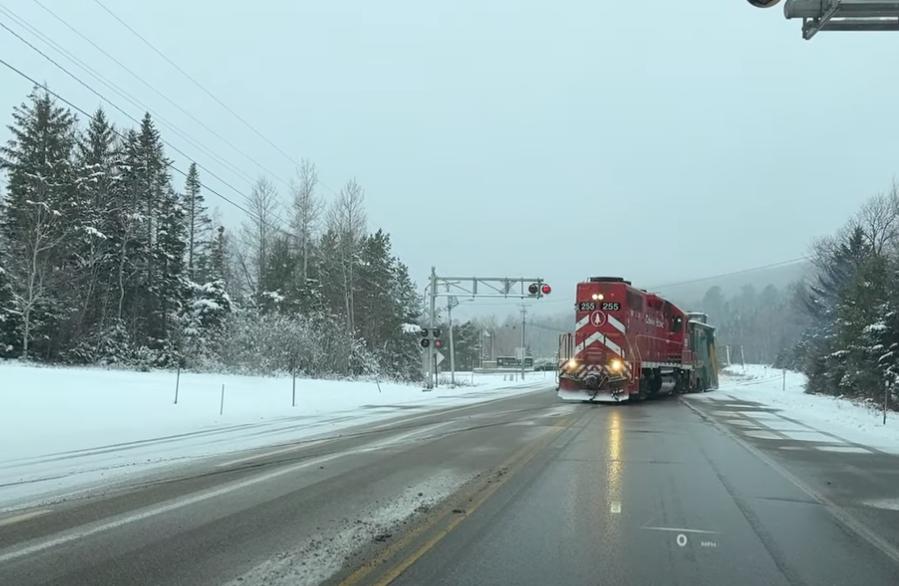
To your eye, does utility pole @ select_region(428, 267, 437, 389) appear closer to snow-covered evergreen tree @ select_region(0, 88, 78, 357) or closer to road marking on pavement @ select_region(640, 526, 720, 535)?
snow-covered evergreen tree @ select_region(0, 88, 78, 357)

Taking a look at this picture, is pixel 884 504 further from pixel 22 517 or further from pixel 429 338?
pixel 429 338

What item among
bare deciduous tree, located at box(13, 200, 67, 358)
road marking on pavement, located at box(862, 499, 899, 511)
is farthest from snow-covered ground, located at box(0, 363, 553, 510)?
bare deciduous tree, located at box(13, 200, 67, 358)

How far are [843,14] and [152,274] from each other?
153ft

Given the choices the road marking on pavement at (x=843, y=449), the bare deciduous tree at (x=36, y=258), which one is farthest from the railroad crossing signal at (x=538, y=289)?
the road marking on pavement at (x=843, y=449)

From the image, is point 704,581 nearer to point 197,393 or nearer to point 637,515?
point 637,515

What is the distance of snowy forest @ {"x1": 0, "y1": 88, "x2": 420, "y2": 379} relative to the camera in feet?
124

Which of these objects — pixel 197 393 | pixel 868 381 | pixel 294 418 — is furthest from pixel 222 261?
pixel 868 381

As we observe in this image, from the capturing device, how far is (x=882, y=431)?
58.2ft

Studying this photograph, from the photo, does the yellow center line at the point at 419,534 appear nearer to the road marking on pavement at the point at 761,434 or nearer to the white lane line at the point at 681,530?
the white lane line at the point at 681,530

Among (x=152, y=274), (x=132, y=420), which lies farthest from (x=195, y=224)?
(x=132, y=420)

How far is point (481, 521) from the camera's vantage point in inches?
281

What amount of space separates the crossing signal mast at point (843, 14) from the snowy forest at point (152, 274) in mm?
30679

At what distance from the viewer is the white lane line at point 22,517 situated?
285 inches

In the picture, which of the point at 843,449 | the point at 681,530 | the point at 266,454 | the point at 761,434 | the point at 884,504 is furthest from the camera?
the point at 761,434
